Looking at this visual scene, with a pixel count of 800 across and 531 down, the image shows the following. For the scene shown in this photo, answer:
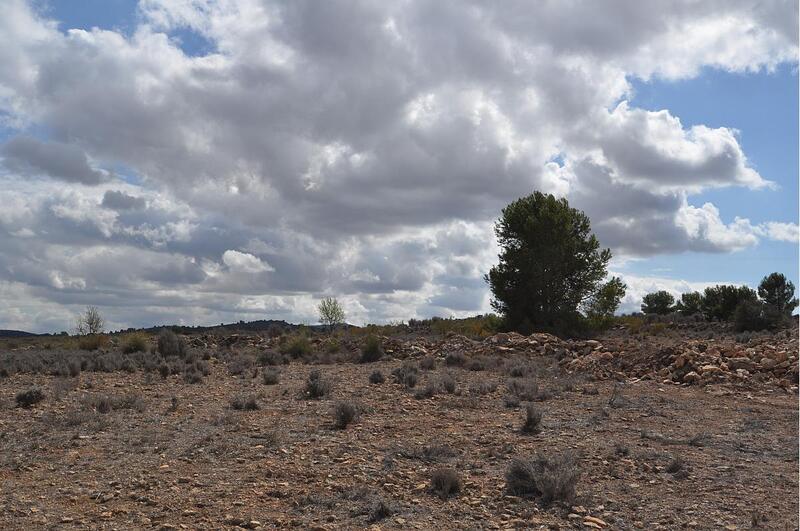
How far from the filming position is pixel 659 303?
220ft

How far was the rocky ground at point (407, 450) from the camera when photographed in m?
7.67

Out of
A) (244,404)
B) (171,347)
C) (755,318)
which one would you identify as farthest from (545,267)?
(244,404)

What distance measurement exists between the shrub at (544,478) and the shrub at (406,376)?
30.1ft

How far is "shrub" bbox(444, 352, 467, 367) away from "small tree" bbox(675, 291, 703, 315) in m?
40.6

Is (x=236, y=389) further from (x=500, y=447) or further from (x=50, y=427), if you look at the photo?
(x=500, y=447)

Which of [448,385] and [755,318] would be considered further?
[755,318]

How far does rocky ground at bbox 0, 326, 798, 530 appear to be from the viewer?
→ 25.2 ft

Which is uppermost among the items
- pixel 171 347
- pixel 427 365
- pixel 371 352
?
pixel 171 347

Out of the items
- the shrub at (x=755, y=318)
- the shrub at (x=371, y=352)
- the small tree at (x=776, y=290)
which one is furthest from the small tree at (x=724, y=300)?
the shrub at (x=371, y=352)

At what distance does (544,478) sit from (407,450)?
9.16 ft

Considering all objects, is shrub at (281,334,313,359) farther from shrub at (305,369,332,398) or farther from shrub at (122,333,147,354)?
shrub at (305,369,332,398)

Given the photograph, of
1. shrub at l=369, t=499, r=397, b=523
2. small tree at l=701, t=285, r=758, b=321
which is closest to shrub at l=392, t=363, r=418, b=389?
shrub at l=369, t=499, r=397, b=523

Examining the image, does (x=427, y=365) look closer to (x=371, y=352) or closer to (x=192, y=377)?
(x=371, y=352)

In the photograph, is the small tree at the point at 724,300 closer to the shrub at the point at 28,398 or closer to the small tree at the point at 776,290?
the small tree at the point at 776,290
